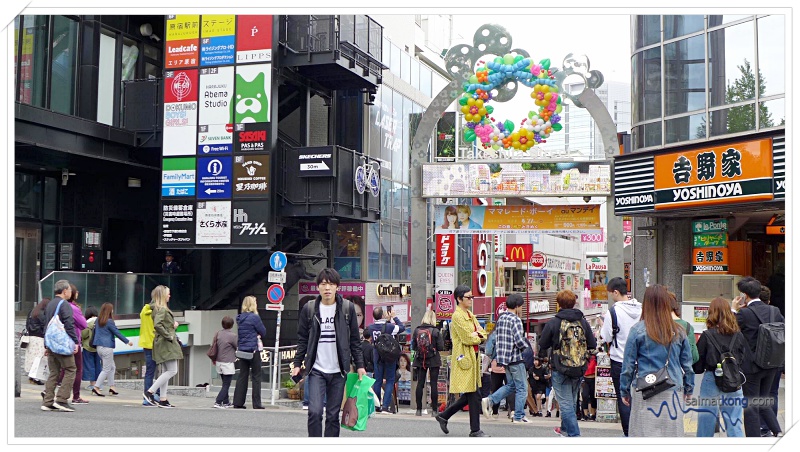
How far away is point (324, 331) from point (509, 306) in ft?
10.1

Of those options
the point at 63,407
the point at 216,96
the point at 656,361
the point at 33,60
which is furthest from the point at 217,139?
the point at 656,361

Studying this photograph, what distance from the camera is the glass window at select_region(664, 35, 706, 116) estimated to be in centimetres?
1754

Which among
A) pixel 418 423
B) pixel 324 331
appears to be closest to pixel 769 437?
pixel 418 423

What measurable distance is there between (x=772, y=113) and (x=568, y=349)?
8971 mm

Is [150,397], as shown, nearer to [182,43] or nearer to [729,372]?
→ [729,372]

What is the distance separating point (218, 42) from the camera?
79.9ft

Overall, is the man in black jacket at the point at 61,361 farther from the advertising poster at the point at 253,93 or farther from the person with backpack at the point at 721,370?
the advertising poster at the point at 253,93

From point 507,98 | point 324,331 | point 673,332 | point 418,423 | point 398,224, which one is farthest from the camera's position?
point 398,224

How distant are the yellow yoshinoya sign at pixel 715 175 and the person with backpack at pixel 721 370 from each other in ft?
24.5

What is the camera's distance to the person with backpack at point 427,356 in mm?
13430

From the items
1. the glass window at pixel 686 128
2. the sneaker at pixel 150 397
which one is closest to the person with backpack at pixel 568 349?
the sneaker at pixel 150 397

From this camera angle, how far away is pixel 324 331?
8.42 meters
